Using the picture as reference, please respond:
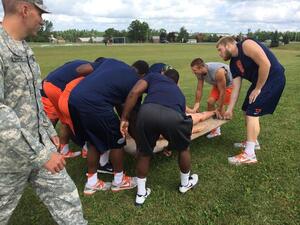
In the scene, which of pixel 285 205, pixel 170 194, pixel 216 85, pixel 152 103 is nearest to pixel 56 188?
pixel 152 103

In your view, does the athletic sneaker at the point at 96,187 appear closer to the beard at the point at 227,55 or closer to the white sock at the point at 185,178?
the white sock at the point at 185,178

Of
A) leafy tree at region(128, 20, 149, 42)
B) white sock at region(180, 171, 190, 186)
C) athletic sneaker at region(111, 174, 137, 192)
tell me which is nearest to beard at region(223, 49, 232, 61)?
white sock at region(180, 171, 190, 186)

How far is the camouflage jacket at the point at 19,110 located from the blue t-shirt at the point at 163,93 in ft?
5.03

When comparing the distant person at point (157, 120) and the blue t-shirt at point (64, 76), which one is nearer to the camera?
the distant person at point (157, 120)

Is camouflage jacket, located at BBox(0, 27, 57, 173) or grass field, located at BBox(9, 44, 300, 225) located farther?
grass field, located at BBox(9, 44, 300, 225)

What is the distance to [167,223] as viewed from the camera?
4.24m

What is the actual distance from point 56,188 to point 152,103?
155 cm

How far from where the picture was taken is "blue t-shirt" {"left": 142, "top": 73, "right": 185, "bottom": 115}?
174 inches

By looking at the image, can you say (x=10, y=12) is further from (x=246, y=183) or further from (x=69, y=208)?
(x=246, y=183)

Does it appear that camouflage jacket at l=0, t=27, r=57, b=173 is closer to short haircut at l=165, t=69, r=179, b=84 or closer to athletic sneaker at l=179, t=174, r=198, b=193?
short haircut at l=165, t=69, r=179, b=84

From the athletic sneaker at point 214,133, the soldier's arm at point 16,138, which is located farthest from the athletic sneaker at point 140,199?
the athletic sneaker at point 214,133

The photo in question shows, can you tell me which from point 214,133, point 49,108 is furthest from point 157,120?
point 214,133

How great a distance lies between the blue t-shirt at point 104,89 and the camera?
15.1 feet

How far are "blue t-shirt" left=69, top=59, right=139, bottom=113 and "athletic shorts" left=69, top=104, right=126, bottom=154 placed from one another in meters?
0.07
